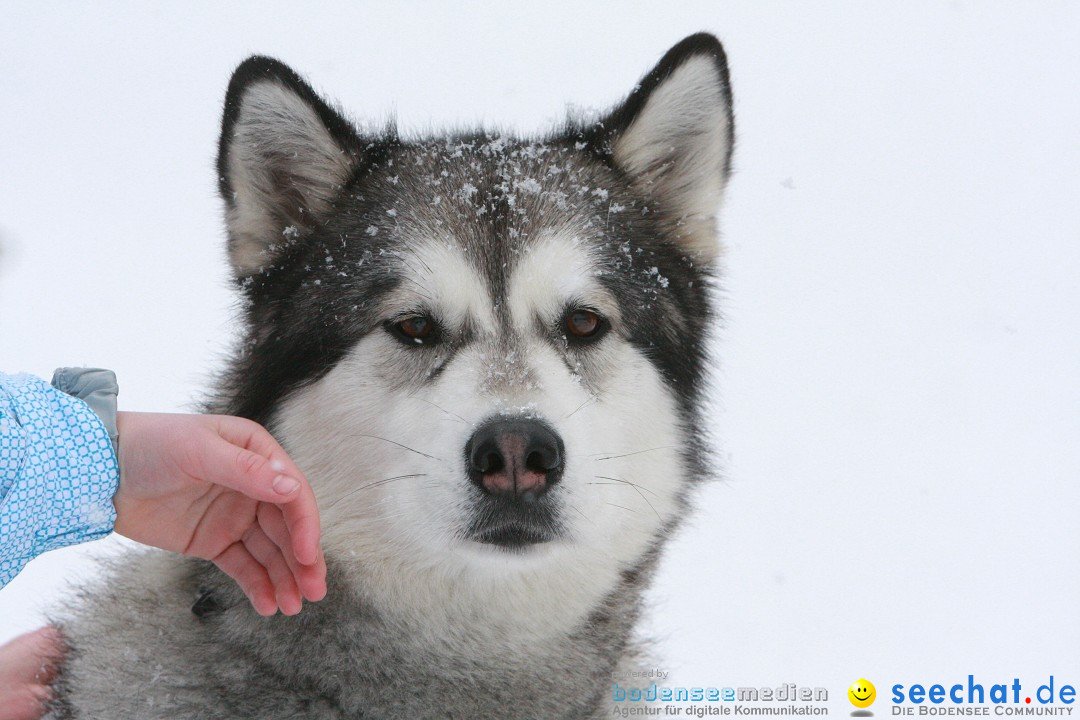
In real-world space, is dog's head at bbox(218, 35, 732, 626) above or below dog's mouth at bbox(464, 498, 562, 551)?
above

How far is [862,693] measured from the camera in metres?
4.43

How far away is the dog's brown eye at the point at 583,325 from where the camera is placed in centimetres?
284

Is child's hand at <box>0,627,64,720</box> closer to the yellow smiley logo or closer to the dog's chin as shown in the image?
the dog's chin

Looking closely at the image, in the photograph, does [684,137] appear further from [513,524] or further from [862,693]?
[862,693]

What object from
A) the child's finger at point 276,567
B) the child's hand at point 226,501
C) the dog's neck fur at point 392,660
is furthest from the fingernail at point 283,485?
the dog's neck fur at point 392,660

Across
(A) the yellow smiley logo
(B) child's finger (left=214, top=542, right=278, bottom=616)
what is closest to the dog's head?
(B) child's finger (left=214, top=542, right=278, bottom=616)

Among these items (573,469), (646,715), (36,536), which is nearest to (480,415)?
(573,469)

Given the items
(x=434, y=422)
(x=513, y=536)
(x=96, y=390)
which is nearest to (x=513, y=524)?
(x=513, y=536)

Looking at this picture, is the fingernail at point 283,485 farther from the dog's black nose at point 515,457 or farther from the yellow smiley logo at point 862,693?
the yellow smiley logo at point 862,693

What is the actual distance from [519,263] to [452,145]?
0.64 meters

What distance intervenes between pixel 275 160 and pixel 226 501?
3.95ft

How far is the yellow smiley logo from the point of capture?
4.33 m

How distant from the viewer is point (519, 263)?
9.18ft

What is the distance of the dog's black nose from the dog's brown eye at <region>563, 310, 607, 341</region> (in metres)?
0.51
